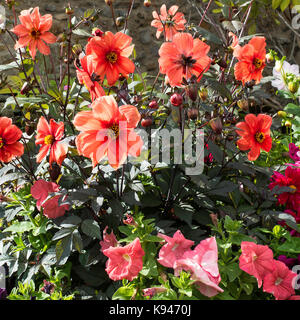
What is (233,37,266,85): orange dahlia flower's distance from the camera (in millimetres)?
1120

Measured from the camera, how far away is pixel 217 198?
127 centimetres

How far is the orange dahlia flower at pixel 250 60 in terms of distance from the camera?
3.67ft

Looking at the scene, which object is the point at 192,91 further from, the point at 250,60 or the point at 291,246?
the point at 291,246

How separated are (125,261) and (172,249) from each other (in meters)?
0.12

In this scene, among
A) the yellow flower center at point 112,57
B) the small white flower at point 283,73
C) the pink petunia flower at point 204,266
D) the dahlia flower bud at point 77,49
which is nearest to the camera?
the pink petunia flower at point 204,266

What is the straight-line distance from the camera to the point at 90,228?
104cm

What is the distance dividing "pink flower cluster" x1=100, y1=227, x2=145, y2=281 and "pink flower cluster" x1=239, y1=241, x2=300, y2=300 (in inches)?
9.5

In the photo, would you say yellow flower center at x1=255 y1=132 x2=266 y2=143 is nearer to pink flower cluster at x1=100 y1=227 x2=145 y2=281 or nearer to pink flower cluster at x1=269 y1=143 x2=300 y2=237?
pink flower cluster at x1=269 y1=143 x2=300 y2=237

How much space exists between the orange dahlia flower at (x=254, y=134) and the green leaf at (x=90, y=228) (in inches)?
17.9

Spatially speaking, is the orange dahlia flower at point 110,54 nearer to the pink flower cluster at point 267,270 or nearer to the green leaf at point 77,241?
the green leaf at point 77,241

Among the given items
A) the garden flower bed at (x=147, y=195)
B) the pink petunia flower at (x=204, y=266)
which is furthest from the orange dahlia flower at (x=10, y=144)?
the pink petunia flower at (x=204, y=266)

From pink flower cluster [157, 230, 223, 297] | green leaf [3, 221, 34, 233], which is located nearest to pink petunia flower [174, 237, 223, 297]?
pink flower cluster [157, 230, 223, 297]

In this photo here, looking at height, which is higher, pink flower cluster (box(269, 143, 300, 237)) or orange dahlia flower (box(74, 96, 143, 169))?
orange dahlia flower (box(74, 96, 143, 169))
